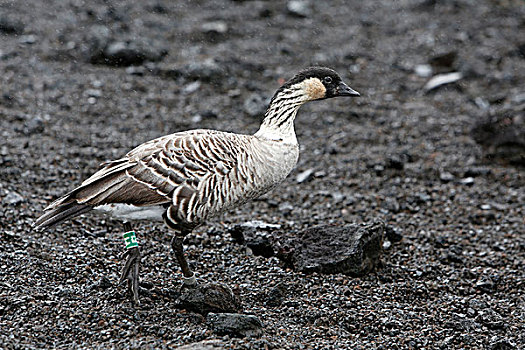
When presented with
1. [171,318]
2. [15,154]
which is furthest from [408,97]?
[171,318]

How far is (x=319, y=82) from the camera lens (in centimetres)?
702

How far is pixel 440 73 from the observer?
1279 centimetres

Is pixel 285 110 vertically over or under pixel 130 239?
over

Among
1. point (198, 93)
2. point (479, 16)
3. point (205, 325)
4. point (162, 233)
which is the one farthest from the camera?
point (479, 16)

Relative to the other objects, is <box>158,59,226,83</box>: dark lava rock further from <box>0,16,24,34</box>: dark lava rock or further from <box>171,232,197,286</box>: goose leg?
<box>171,232,197,286</box>: goose leg

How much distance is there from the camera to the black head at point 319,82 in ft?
22.8

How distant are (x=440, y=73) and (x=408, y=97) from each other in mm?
1250

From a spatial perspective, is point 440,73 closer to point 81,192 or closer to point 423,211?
point 423,211

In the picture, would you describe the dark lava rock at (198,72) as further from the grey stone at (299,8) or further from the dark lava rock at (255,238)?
the dark lava rock at (255,238)

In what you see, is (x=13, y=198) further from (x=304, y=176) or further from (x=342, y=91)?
(x=342, y=91)

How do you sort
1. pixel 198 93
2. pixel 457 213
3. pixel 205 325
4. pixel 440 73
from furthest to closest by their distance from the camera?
pixel 440 73 < pixel 198 93 < pixel 457 213 < pixel 205 325

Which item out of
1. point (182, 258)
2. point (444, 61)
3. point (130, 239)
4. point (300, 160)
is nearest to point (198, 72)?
point (300, 160)

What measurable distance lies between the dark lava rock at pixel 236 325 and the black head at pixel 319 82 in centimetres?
249

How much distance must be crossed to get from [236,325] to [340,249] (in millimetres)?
1734
